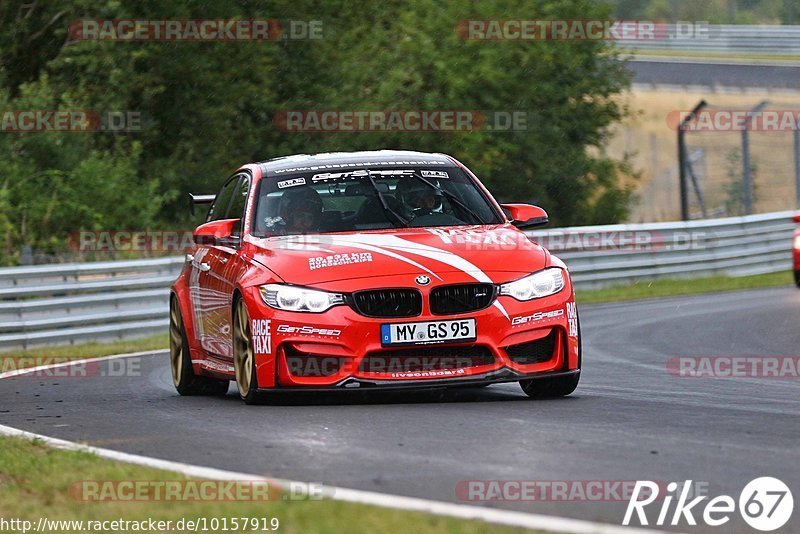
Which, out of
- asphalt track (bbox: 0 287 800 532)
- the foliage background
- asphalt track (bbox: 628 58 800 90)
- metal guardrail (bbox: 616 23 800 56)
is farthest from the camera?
metal guardrail (bbox: 616 23 800 56)

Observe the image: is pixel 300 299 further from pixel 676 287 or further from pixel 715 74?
pixel 715 74

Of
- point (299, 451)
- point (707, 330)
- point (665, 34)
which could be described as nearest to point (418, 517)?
point (299, 451)

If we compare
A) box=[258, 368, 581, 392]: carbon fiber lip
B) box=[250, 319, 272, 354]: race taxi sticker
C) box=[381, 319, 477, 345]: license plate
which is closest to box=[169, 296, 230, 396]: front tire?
box=[250, 319, 272, 354]: race taxi sticker

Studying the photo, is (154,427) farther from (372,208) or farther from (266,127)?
(266,127)

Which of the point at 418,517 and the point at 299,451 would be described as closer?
the point at 418,517

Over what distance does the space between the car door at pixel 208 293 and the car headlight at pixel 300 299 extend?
100 cm

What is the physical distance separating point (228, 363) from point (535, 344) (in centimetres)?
215

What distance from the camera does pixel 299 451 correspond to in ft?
23.9

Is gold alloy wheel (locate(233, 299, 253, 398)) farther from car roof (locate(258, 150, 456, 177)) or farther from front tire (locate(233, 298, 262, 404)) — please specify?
car roof (locate(258, 150, 456, 177))

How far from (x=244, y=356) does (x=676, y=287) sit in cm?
1623

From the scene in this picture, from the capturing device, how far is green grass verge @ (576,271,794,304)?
78.3ft

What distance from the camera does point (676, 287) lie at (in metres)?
25.0

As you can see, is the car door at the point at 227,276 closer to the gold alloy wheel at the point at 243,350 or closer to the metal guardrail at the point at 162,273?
the gold alloy wheel at the point at 243,350

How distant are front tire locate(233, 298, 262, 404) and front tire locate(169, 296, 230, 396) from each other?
4.80 feet
